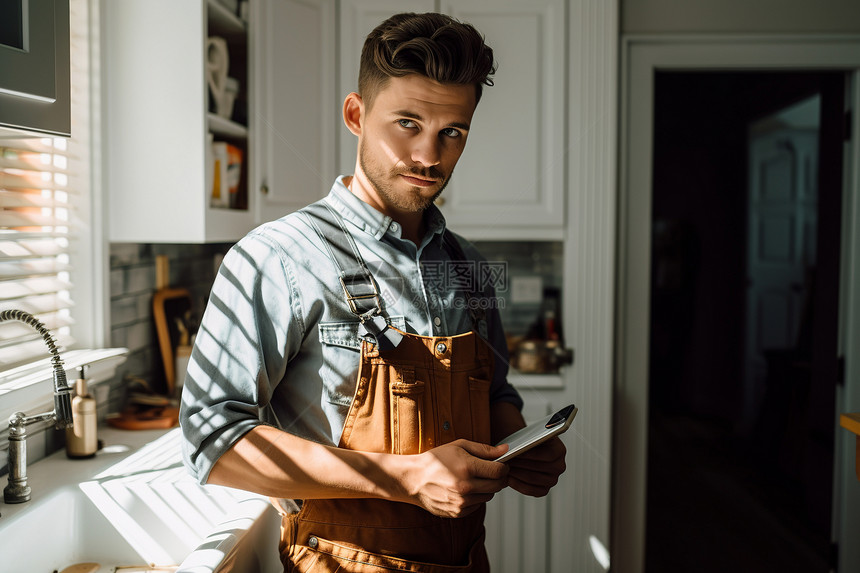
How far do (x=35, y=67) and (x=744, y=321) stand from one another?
4.56 metres

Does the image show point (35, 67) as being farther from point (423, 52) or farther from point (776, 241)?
point (776, 241)

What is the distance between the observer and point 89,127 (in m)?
1.67

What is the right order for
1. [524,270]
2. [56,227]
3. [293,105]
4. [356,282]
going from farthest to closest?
1. [524,270]
2. [293,105]
3. [56,227]
4. [356,282]

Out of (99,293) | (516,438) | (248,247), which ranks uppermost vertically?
(248,247)

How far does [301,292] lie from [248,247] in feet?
0.32

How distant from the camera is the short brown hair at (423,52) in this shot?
1008mm

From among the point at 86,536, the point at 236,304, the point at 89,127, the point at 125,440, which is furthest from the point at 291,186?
the point at 236,304

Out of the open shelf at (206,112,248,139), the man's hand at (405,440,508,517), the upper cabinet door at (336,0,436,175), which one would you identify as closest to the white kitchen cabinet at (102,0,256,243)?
the open shelf at (206,112,248,139)

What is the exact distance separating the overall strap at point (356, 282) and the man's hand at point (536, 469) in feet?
0.88

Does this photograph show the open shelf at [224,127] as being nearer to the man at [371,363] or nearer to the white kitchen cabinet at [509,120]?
the white kitchen cabinet at [509,120]

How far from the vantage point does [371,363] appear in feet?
3.22

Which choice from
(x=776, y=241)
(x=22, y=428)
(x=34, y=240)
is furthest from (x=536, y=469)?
(x=776, y=241)

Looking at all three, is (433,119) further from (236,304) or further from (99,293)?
(99,293)

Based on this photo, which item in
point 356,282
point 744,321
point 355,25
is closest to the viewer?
point 356,282
